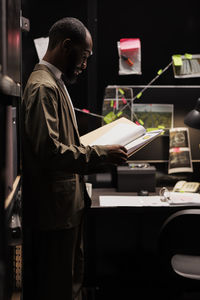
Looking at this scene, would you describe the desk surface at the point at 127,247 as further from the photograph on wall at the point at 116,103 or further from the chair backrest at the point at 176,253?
the chair backrest at the point at 176,253

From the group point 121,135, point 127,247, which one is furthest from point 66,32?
point 127,247

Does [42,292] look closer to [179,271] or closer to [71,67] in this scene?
[179,271]

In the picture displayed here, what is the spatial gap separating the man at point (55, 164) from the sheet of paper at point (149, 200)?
438 millimetres

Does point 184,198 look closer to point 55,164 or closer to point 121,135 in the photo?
point 121,135

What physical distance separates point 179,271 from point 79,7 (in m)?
1.88

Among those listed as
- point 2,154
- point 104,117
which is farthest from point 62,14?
point 2,154

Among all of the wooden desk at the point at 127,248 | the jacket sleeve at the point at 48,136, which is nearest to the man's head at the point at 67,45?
the jacket sleeve at the point at 48,136

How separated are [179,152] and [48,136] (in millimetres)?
1462

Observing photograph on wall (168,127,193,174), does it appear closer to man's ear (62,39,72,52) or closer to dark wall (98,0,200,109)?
dark wall (98,0,200,109)

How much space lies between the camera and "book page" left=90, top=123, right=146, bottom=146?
1.94 m

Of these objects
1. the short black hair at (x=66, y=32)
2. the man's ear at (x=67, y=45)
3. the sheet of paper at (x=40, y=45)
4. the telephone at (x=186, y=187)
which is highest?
the sheet of paper at (x=40, y=45)

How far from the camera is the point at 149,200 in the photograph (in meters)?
2.43

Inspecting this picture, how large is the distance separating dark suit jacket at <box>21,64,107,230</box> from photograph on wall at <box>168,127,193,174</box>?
1.16 metres

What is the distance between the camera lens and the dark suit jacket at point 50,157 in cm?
166
